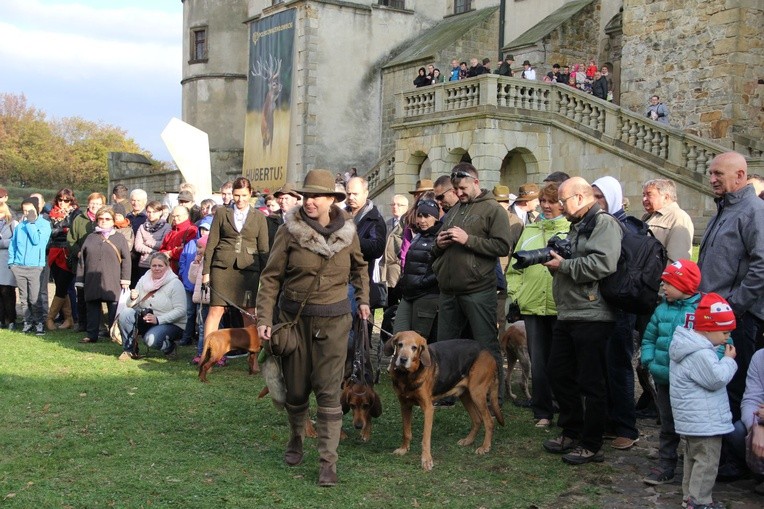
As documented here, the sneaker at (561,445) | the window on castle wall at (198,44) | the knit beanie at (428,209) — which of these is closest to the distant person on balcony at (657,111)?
the knit beanie at (428,209)

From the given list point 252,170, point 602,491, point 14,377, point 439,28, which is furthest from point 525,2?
point 602,491

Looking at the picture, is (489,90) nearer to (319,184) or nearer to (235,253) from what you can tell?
(235,253)

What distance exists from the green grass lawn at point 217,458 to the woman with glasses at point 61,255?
14.5 feet

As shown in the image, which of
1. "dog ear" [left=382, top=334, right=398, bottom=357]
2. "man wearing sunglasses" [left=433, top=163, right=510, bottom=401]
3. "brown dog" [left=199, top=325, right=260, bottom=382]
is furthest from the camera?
"brown dog" [left=199, top=325, right=260, bottom=382]

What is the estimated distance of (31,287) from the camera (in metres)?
13.4

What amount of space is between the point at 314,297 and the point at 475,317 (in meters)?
1.87

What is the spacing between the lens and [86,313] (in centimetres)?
1327

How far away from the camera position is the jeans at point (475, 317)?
25.1 feet

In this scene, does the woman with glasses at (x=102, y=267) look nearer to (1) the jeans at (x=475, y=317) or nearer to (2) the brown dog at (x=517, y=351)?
(2) the brown dog at (x=517, y=351)

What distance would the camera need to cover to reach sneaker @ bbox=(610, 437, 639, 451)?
698 centimetres

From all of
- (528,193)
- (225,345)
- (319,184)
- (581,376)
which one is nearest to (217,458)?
(319,184)

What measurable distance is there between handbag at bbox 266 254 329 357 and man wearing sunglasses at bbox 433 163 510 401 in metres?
1.59

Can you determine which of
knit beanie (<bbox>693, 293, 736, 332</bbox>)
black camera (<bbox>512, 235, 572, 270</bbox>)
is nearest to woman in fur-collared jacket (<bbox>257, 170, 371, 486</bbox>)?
black camera (<bbox>512, 235, 572, 270</bbox>)

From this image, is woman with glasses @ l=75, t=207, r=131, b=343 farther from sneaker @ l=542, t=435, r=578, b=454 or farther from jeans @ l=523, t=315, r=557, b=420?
sneaker @ l=542, t=435, r=578, b=454
